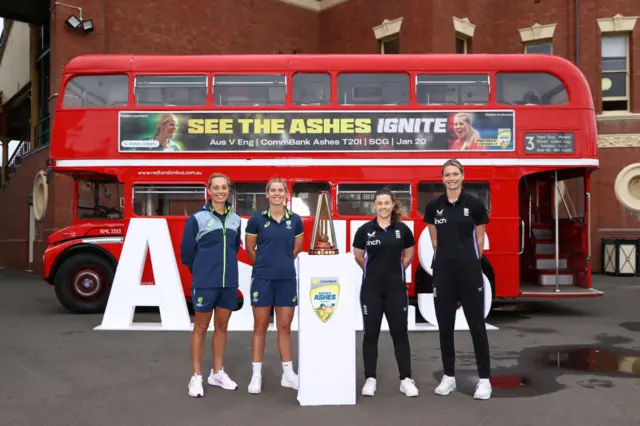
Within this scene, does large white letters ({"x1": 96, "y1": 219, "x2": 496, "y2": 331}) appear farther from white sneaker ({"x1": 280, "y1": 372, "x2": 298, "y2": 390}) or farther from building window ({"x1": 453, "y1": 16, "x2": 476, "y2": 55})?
building window ({"x1": 453, "y1": 16, "x2": 476, "y2": 55})

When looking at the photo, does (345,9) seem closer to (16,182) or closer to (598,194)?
(598,194)

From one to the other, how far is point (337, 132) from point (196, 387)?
5.17 meters

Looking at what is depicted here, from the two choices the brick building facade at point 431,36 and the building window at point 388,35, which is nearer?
the brick building facade at point 431,36

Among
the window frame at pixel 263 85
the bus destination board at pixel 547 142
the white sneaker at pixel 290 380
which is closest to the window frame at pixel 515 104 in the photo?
the bus destination board at pixel 547 142

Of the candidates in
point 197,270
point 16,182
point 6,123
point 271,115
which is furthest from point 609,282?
point 6,123

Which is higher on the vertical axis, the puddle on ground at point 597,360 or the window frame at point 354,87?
the window frame at point 354,87

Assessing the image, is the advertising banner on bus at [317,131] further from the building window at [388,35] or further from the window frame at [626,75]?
the window frame at [626,75]

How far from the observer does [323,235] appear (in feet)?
16.4

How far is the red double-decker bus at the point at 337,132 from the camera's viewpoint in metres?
8.98

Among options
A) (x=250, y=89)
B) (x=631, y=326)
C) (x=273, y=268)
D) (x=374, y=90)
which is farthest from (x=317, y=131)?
(x=631, y=326)

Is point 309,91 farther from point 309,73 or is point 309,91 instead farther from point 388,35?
point 388,35

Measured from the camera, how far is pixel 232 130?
9117 millimetres

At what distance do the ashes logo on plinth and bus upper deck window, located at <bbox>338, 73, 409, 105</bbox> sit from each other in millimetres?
4978

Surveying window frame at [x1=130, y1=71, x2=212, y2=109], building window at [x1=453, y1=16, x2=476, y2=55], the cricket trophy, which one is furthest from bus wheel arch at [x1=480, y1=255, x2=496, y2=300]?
building window at [x1=453, y1=16, x2=476, y2=55]
